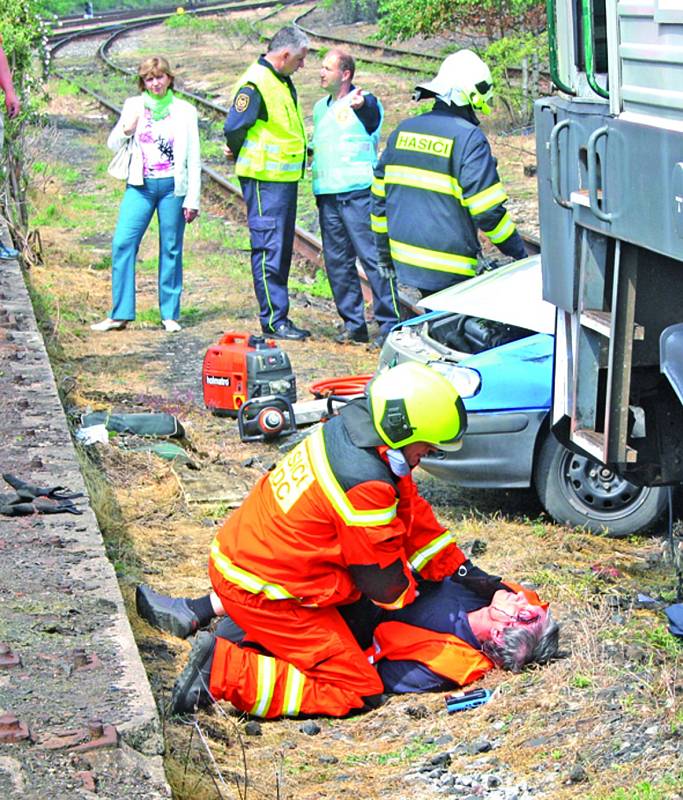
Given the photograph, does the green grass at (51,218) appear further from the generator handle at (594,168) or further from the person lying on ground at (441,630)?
the generator handle at (594,168)

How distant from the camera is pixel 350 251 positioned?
420 inches

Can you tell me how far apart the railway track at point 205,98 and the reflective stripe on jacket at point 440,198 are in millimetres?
1207

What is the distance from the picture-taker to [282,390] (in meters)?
8.79

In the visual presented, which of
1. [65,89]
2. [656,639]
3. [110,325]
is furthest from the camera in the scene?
[65,89]

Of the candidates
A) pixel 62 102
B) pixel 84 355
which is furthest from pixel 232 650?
pixel 62 102

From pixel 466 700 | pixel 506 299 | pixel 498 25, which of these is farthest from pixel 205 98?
pixel 466 700

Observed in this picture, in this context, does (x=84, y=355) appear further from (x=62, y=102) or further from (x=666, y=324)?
(x=62, y=102)

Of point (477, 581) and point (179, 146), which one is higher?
point (179, 146)

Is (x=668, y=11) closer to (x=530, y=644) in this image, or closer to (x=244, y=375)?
(x=530, y=644)

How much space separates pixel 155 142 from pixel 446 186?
3448 millimetres

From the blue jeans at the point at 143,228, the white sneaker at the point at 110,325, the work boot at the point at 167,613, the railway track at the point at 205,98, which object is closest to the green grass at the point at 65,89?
the railway track at the point at 205,98

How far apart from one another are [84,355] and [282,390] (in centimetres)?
229

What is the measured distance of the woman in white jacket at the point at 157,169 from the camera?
34.5 feet

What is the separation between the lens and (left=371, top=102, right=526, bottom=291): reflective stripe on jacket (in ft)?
25.2
